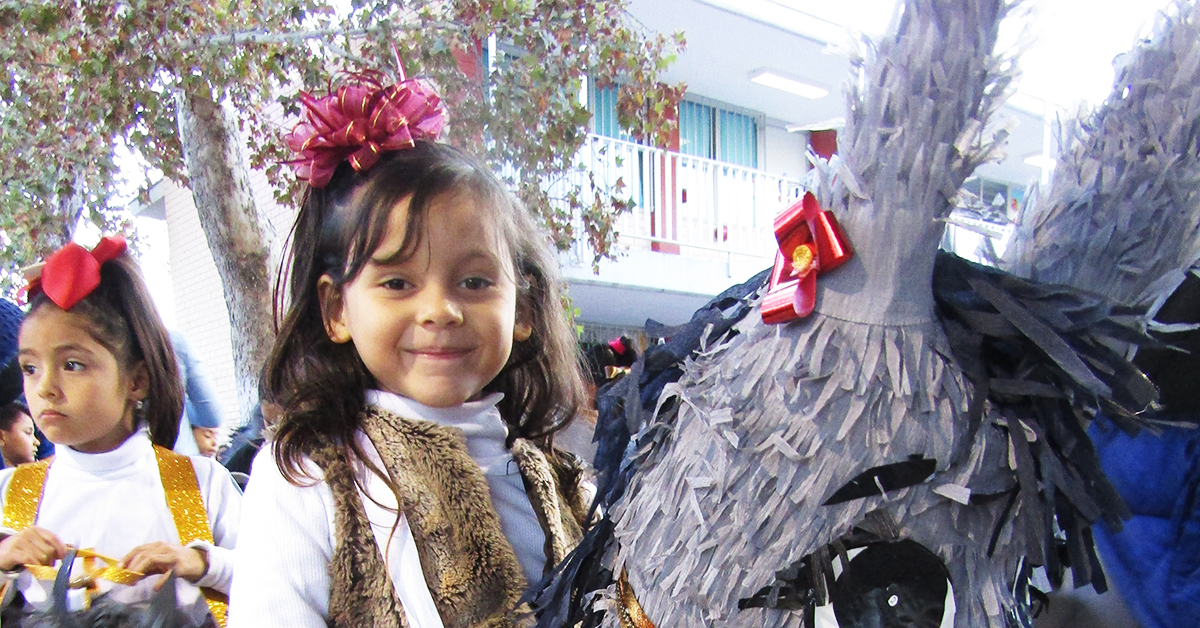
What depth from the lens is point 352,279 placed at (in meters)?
0.85

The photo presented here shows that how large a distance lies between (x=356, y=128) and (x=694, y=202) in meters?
3.02

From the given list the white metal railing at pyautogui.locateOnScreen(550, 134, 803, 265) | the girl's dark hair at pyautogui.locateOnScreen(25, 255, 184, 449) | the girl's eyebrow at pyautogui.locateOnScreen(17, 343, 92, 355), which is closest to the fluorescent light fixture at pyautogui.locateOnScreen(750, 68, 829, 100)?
the white metal railing at pyautogui.locateOnScreen(550, 134, 803, 265)

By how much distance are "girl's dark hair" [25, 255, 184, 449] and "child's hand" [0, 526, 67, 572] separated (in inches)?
8.6

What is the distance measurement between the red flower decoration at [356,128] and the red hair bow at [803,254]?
547 millimetres

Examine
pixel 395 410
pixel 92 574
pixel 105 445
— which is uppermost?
pixel 395 410

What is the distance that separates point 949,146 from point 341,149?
2.24 feet

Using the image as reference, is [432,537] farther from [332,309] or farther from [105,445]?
[105,445]

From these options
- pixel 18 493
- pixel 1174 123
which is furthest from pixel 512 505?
pixel 18 493

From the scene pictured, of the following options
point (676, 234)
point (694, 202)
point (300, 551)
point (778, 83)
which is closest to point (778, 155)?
point (694, 202)

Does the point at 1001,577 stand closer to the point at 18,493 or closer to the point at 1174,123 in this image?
the point at 1174,123

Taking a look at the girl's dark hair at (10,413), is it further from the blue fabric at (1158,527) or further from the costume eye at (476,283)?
the blue fabric at (1158,527)

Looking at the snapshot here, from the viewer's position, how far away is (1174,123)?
442 millimetres

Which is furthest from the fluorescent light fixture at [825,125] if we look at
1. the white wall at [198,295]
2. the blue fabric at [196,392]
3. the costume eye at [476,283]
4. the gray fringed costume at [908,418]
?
the white wall at [198,295]

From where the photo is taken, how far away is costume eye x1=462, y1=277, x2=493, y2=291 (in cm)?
86
